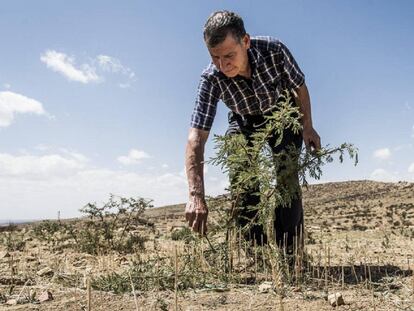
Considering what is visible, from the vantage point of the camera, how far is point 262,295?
329 cm

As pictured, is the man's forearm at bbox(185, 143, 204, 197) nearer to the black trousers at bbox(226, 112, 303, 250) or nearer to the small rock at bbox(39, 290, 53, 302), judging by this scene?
the black trousers at bbox(226, 112, 303, 250)

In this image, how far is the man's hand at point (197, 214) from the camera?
357 cm

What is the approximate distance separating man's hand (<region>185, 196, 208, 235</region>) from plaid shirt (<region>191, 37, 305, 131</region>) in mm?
744

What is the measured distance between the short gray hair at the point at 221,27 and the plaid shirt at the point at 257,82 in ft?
1.36

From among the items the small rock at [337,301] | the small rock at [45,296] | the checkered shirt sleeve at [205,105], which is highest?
the checkered shirt sleeve at [205,105]

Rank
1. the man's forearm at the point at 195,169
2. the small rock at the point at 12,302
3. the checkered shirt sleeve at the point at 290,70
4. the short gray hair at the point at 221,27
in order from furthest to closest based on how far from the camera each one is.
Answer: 1. the checkered shirt sleeve at the point at 290,70
2. the man's forearm at the point at 195,169
3. the short gray hair at the point at 221,27
4. the small rock at the point at 12,302

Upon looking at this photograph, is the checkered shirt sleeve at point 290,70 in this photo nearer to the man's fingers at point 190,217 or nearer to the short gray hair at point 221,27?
the short gray hair at point 221,27

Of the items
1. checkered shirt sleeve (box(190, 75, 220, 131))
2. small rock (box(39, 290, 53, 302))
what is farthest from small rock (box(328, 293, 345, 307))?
small rock (box(39, 290, 53, 302))

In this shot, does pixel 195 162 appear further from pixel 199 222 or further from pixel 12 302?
pixel 12 302

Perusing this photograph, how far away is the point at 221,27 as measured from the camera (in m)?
3.52

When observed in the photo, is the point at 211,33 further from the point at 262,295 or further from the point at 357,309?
the point at 357,309

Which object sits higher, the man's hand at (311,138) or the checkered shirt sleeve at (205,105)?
the checkered shirt sleeve at (205,105)

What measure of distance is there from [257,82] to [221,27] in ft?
2.40

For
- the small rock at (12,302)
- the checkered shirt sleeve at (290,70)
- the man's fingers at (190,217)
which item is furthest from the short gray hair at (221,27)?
the small rock at (12,302)
